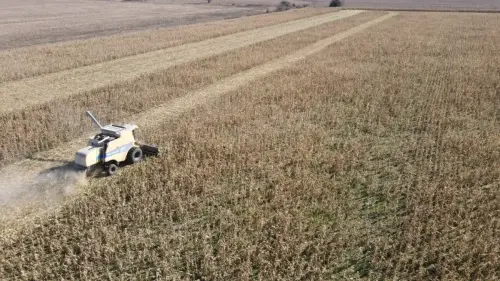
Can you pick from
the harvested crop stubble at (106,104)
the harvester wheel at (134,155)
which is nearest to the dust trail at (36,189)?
the harvester wheel at (134,155)

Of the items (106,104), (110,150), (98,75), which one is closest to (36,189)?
(110,150)

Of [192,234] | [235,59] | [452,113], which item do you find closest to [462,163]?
[452,113]

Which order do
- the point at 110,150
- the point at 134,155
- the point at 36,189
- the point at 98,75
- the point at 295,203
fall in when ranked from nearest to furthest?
the point at 295,203 < the point at 36,189 < the point at 110,150 < the point at 134,155 < the point at 98,75

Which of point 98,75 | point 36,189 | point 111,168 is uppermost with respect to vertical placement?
point 98,75

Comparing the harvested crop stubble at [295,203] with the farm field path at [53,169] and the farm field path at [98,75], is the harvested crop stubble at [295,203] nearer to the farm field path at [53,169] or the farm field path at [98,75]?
the farm field path at [53,169]

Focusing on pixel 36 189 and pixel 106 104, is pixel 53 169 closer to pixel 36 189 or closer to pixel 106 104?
pixel 36 189

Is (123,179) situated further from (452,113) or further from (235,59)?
(235,59)

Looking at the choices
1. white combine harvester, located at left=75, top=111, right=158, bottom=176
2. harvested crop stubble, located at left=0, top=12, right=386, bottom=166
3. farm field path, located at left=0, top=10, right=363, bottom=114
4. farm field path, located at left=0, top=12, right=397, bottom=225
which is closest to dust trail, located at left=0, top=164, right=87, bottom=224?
farm field path, located at left=0, top=12, right=397, bottom=225
